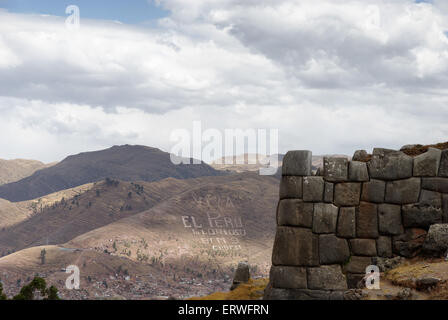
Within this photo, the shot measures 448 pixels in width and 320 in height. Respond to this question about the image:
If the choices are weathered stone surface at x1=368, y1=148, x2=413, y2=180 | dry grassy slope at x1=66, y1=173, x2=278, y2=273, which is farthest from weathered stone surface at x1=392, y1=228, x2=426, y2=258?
dry grassy slope at x1=66, y1=173, x2=278, y2=273

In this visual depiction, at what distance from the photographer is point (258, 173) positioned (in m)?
156

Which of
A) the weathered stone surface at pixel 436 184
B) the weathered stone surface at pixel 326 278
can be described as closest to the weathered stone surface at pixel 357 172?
the weathered stone surface at pixel 436 184

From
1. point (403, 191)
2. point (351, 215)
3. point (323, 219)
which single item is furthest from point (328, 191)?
point (403, 191)

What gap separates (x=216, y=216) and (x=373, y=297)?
111 m

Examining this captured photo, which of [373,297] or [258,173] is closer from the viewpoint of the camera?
[373,297]

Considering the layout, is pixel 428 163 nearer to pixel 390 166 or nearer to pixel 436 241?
pixel 390 166

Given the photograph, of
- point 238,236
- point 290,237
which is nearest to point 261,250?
point 238,236

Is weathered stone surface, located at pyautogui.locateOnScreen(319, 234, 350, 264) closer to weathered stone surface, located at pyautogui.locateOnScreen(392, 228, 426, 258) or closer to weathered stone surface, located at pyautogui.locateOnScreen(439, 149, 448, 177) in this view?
weathered stone surface, located at pyautogui.locateOnScreen(392, 228, 426, 258)

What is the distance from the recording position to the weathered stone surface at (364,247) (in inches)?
513

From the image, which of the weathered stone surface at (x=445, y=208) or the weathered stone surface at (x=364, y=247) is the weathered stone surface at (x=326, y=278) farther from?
the weathered stone surface at (x=445, y=208)

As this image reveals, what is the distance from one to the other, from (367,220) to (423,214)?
126cm

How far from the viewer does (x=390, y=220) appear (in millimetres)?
13047

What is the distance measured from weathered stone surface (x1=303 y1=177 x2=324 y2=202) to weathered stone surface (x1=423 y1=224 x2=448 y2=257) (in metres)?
2.52

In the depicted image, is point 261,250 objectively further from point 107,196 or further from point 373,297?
point 373,297
